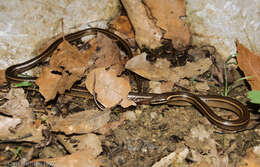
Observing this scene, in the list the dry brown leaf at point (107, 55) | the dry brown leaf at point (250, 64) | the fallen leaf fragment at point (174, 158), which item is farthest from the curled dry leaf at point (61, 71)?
the dry brown leaf at point (250, 64)

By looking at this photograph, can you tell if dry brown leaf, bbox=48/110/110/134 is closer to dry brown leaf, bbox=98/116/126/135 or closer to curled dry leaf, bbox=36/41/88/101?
dry brown leaf, bbox=98/116/126/135

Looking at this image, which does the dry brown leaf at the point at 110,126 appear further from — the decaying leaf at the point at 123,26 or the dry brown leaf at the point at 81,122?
the decaying leaf at the point at 123,26

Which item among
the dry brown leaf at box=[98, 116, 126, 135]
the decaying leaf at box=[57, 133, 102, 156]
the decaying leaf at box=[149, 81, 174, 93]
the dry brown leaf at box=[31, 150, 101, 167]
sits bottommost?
the dry brown leaf at box=[31, 150, 101, 167]

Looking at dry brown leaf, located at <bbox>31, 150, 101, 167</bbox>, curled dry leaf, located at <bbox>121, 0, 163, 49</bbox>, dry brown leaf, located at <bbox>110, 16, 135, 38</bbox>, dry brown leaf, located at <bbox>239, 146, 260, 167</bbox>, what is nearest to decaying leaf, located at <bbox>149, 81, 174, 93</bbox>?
curled dry leaf, located at <bbox>121, 0, 163, 49</bbox>

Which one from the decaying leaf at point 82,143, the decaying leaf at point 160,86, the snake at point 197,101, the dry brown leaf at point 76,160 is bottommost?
the dry brown leaf at point 76,160

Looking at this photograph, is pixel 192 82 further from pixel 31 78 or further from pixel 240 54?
pixel 31 78
